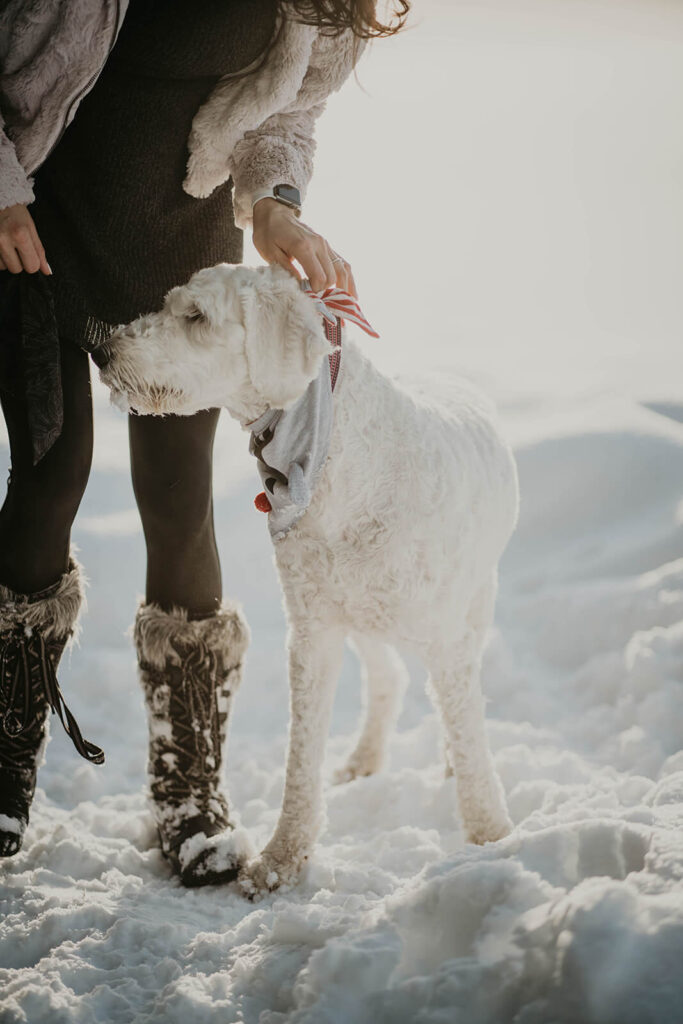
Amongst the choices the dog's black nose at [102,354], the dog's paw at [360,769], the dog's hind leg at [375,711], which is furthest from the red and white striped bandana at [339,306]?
the dog's paw at [360,769]

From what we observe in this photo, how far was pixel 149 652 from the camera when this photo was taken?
2.11 metres

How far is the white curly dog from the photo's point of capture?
67.7 inches

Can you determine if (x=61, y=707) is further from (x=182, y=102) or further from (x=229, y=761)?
(x=182, y=102)

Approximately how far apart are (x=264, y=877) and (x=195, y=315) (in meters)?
1.38

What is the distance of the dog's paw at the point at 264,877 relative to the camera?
201cm

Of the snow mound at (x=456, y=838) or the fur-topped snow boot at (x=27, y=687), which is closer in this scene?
the snow mound at (x=456, y=838)

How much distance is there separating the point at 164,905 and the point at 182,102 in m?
1.86

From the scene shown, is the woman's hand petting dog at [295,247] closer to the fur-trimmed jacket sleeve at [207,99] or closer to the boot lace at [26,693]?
the fur-trimmed jacket sleeve at [207,99]

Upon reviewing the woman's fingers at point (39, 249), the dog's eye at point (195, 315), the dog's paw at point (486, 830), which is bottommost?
the dog's paw at point (486, 830)

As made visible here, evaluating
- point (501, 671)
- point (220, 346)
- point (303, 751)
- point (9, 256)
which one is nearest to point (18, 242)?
point (9, 256)

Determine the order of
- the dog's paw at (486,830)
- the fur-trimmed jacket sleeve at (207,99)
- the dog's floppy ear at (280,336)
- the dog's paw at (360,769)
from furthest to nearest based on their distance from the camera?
the dog's paw at (360,769), the dog's paw at (486,830), the dog's floppy ear at (280,336), the fur-trimmed jacket sleeve at (207,99)

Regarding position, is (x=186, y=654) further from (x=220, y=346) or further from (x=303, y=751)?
(x=220, y=346)

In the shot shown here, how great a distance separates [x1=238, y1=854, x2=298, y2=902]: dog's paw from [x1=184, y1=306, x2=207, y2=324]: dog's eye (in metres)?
1.34

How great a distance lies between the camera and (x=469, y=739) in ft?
6.86
